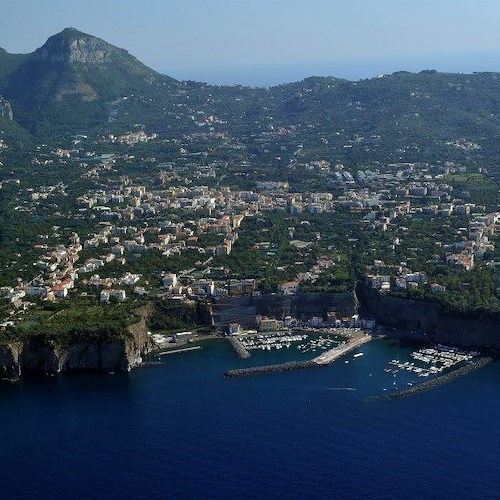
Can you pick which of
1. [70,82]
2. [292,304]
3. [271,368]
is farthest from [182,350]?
[70,82]

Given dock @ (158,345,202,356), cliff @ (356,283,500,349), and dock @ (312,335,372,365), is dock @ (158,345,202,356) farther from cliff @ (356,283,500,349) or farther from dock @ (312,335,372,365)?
cliff @ (356,283,500,349)

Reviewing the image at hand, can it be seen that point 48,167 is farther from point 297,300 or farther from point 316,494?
point 316,494

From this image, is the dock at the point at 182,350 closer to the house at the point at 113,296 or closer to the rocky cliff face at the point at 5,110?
the house at the point at 113,296

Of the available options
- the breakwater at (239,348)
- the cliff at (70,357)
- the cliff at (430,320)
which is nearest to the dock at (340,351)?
the cliff at (430,320)

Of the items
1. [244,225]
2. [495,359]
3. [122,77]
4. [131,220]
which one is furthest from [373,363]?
[122,77]

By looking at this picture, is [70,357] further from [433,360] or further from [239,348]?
[433,360]
